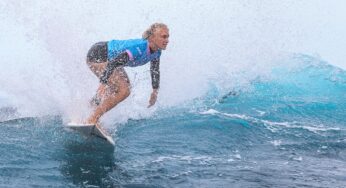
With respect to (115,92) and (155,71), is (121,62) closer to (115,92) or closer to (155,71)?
(115,92)

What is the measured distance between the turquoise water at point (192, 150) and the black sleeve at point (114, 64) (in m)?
0.97

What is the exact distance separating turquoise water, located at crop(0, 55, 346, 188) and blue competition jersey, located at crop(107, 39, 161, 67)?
4.26ft

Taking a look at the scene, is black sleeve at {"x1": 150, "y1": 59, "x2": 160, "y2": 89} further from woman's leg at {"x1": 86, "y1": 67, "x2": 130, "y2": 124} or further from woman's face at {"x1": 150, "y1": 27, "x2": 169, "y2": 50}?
woman's leg at {"x1": 86, "y1": 67, "x2": 130, "y2": 124}

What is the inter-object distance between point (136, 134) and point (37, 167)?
2.38 meters

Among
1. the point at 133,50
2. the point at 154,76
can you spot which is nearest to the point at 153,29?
the point at 133,50

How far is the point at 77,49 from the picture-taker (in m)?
8.60

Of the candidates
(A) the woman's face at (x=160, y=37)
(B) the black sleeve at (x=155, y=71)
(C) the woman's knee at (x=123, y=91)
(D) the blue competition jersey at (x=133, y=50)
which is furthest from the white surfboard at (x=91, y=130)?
(A) the woman's face at (x=160, y=37)

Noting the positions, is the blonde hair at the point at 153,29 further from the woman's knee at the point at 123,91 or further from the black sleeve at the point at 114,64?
the woman's knee at the point at 123,91

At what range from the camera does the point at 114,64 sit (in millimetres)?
6344

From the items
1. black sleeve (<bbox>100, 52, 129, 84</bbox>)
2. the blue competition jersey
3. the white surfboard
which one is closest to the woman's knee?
black sleeve (<bbox>100, 52, 129, 84</bbox>)

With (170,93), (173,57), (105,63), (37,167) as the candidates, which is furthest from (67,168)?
(173,57)

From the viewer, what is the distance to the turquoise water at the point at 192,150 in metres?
5.02

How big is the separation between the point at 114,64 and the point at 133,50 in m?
0.39

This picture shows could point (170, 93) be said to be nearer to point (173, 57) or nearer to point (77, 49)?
point (173, 57)
